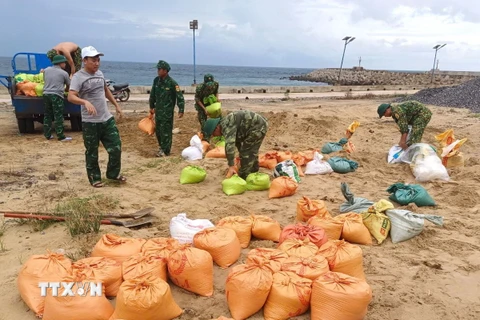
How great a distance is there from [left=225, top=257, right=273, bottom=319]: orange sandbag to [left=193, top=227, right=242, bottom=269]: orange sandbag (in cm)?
45

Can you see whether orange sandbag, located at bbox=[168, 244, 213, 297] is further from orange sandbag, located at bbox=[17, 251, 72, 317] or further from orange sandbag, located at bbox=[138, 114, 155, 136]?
orange sandbag, located at bbox=[138, 114, 155, 136]

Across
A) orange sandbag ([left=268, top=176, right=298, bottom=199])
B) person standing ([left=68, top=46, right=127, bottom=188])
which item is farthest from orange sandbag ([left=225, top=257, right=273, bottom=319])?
person standing ([left=68, top=46, right=127, bottom=188])

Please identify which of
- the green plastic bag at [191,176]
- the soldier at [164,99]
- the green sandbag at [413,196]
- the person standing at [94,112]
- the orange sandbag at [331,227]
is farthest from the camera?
the soldier at [164,99]

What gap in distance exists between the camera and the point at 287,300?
2.19m

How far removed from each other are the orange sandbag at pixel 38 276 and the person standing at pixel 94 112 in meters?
2.02

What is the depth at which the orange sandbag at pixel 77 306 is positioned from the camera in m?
2.04

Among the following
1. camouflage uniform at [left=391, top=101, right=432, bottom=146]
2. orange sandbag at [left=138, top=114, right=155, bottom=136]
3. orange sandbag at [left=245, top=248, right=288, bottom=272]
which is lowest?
orange sandbag at [left=245, top=248, right=288, bottom=272]

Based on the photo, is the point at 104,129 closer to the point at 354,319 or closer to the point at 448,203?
the point at 354,319

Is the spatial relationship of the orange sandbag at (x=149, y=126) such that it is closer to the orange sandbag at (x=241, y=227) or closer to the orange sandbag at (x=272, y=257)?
the orange sandbag at (x=241, y=227)

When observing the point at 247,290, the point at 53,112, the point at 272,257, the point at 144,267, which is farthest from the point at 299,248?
the point at 53,112

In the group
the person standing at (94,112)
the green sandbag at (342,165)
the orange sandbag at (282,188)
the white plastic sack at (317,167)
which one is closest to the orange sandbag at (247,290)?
the orange sandbag at (282,188)

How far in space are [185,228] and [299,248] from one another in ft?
3.03

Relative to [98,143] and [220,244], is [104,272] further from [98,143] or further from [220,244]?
[98,143]

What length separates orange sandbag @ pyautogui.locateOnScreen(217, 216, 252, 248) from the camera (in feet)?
10.0
